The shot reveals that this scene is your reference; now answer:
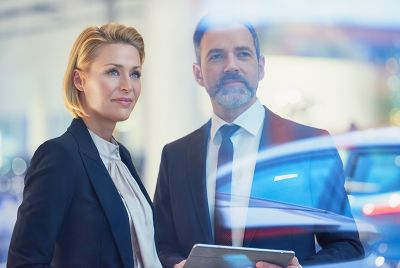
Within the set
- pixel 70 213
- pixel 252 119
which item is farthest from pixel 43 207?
pixel 252 119

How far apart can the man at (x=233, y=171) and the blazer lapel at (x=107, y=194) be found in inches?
14.6

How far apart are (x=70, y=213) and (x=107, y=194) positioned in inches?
3.8

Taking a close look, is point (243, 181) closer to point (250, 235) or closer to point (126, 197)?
point (250, 235)

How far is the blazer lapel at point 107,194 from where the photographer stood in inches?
56.5

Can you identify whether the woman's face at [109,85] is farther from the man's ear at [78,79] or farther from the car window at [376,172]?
the car window at [376,172]

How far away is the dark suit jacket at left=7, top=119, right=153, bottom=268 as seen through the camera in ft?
4.41

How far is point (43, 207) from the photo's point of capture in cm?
135

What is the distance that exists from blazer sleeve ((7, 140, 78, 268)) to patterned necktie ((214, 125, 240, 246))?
0.55 m

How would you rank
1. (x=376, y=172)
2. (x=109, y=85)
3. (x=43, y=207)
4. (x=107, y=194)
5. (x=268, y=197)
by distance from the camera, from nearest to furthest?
(x=43, y=207) → (x=107, y=194) → (x=109, y=85) → (x=268, y=197) → (x=376, y=172)

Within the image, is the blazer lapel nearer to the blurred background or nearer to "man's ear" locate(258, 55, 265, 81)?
the blurred background

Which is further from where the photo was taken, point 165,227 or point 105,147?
point 165,227

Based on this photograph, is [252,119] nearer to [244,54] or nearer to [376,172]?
[244,54]

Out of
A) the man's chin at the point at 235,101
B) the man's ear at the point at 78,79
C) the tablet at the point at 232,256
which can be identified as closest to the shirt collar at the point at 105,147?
the man's ear at the point at 78,79

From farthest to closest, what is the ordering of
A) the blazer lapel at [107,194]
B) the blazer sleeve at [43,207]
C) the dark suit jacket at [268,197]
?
1. the dark suit jacket at [268,197]
2. the blazer lapel at [107,194]
3. the blazer sleeve at [43,207]
